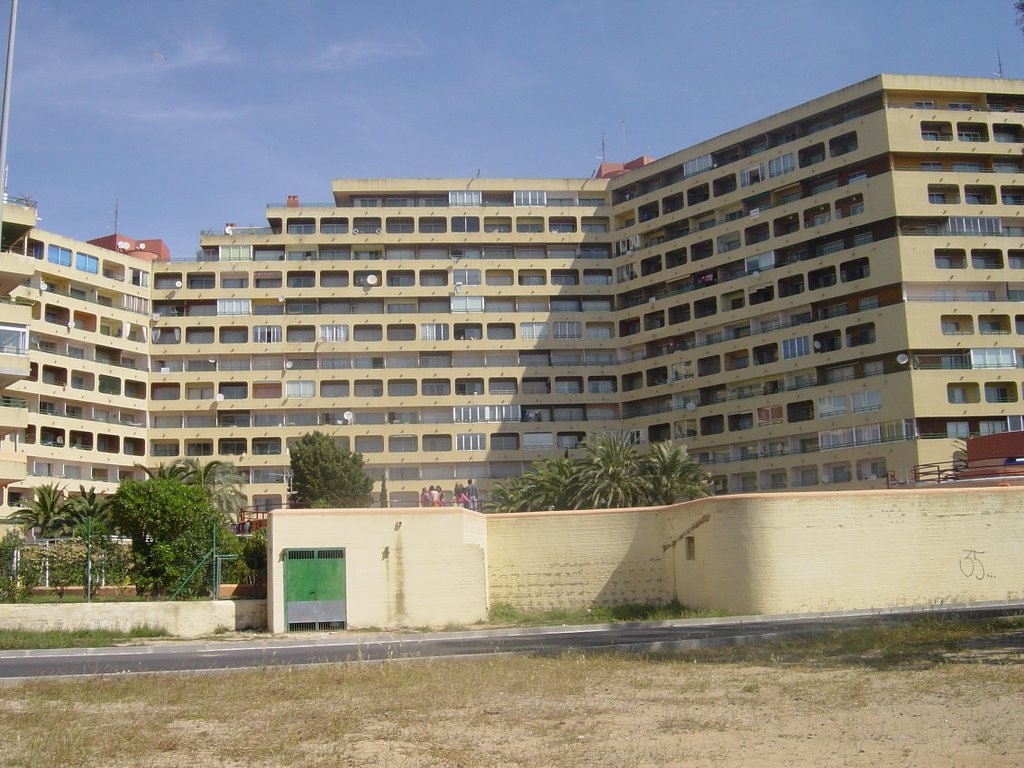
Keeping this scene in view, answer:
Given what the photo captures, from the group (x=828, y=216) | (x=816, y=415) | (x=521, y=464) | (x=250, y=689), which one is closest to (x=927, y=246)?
(x=828, y=216)

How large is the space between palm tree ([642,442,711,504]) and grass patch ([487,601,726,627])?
28.2 metres

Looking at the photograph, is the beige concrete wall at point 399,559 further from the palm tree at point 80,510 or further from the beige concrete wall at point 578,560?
the palm tree at point 80,510

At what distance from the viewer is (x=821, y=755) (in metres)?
13.7

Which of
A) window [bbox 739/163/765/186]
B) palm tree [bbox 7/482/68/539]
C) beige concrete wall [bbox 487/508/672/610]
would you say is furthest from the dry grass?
window [bbox 739/163/765/186]

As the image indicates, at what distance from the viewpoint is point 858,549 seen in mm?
36969

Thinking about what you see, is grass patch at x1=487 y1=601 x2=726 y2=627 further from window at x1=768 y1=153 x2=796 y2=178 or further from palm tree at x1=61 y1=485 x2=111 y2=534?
window at x1=768 y1=153 x2=796 y2=178

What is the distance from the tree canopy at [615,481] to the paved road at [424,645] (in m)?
30.4

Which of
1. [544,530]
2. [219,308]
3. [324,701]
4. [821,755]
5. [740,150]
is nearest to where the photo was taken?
[821,755]

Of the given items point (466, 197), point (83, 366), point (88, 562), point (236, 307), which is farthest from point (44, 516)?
point (466, 197)

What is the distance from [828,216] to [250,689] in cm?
6758

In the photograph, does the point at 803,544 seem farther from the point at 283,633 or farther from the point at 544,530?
the point at 283,633

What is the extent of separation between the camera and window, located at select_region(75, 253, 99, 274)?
3435 inches

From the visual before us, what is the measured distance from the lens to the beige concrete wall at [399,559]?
37.4m

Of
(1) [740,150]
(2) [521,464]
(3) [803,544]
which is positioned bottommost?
(3) [803,544]
